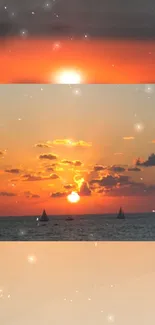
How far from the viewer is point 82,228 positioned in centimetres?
496

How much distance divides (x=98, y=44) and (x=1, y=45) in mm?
518

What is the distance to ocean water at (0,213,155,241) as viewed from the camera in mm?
4434

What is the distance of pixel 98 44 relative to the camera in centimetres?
279
